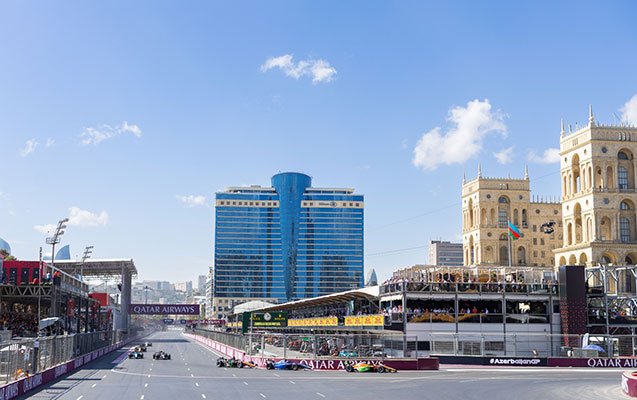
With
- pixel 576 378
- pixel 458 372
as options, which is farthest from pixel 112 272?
pixel 576 378

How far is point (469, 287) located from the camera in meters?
67.4

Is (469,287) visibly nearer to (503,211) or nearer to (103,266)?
(503,211)

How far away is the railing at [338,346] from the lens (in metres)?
56.4

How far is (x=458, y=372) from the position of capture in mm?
54000

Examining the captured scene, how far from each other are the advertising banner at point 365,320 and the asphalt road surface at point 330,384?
11.4m

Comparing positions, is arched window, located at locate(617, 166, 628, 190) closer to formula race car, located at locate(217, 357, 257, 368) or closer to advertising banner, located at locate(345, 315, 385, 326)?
advertising banner, located at locate(345, 315, 385, 326)

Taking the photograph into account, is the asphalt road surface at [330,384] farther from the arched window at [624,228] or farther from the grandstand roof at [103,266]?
the grandstand roof at [103,266]

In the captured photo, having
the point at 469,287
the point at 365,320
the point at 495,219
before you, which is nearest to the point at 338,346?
the point at 365,320

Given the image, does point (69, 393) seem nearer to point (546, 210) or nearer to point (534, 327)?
point (534, 327)

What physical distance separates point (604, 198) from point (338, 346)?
50.5m

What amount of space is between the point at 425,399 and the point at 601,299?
43.7 m

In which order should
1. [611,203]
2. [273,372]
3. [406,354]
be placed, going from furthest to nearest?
1. [611,203]
2. [406,354]
3. [273,372]

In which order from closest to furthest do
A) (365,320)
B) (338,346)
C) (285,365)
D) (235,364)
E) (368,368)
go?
(368,368), (285,365), (338,346), (235,364), (365,320)

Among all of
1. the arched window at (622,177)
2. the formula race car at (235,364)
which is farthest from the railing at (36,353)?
the arched window at (622,177)
